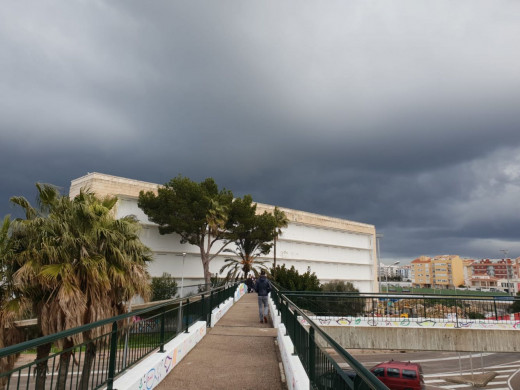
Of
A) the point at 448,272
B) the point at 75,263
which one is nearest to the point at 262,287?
the point at 75,263

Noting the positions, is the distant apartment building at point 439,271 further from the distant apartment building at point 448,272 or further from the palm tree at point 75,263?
the palm tree at point 75,263

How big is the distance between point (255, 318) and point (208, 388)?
9442mm

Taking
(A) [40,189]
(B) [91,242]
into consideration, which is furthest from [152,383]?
(A) [40,189]

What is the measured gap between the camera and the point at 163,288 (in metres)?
40.1

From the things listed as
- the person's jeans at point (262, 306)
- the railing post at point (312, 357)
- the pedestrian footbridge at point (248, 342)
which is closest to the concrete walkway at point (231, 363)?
the pedestrian footbridge at point (248, 342)

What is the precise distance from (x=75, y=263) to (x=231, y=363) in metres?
6.23

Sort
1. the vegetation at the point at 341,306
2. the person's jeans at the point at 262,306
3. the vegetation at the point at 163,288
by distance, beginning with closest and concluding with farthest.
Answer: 1. the person's jeans at the point at 262,306
2. the vegetation at the point at 341,306
3. the vegetation at the point at 163,288

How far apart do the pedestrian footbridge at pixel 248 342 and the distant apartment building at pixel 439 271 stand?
144453 mm

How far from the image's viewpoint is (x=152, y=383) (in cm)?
597

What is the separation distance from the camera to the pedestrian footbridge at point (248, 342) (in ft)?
14.4

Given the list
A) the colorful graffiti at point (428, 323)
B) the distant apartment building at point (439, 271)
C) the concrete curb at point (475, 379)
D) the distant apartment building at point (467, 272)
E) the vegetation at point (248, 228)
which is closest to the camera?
the colorful graffiti at point (428, 323)

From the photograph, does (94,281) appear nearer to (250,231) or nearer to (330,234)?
(250,231)

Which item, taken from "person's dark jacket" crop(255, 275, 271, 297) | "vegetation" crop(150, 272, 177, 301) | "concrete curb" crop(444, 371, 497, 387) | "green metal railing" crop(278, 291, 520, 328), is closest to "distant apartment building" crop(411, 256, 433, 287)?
"concrete curb" crop(444, 371, 497, 387)

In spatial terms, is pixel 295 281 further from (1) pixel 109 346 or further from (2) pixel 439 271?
(2) pixel 439 271
